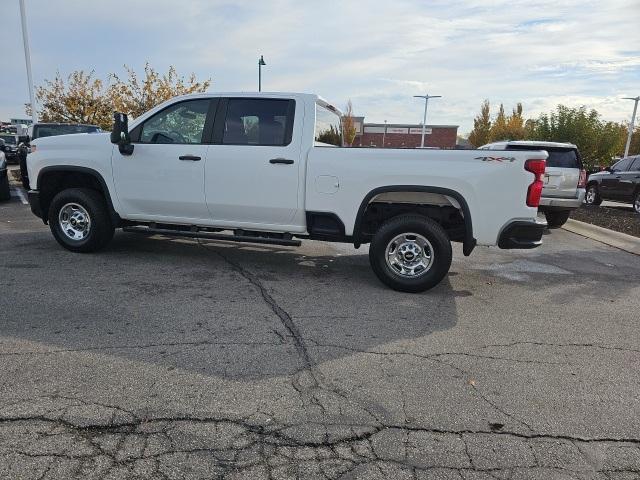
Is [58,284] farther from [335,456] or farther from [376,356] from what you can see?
[335,456]

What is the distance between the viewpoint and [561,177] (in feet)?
31.4

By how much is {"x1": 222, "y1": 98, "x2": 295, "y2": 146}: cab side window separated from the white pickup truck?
13mm

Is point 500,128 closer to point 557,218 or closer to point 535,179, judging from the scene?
point 557,218

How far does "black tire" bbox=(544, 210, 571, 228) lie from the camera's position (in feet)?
34.5

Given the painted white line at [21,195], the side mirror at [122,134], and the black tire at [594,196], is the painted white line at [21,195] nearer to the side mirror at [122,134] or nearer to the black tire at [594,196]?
the side mirror at [122,134]

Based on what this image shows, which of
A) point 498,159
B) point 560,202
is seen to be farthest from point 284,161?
point 560,202

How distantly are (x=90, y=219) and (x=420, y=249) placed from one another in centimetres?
428

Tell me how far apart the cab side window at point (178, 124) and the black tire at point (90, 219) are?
1.07 metres

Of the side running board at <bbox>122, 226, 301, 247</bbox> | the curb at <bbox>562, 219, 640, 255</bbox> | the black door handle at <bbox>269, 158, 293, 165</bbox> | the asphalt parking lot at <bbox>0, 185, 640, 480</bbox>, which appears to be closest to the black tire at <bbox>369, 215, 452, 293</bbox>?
the asphalt parking lot at <bbox>0, 185, 640, 480</bbox>

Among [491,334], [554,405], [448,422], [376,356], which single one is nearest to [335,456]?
[448,422]

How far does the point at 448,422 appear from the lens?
289 centimetres

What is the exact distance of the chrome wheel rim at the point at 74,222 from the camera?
21.3 feet

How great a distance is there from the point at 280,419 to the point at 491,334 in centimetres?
232

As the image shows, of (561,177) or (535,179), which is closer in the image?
(535,179)
